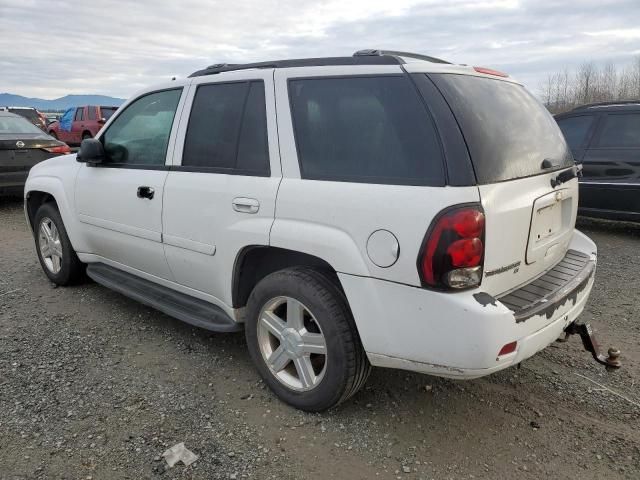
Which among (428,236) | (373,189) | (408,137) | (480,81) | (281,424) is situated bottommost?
(281,424)

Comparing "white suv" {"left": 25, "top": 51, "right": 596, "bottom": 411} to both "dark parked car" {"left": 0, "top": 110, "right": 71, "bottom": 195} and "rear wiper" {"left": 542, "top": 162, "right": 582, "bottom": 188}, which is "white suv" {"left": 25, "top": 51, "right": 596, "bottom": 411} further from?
"dark parked car" {"left": 0, "top": 110, "right": 71, "bottom": 195}

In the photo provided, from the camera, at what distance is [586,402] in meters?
2.91

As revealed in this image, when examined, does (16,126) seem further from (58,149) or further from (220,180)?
(220,180)

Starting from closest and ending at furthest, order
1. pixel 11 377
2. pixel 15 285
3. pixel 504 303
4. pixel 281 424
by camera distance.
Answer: pixel 504 303
pixel 281 424
pixel 11 377
pixel 15 285

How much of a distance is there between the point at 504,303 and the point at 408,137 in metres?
0.87

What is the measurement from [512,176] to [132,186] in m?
→ 2.48

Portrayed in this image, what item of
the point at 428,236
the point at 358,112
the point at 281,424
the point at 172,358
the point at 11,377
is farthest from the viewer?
the point at 172,358

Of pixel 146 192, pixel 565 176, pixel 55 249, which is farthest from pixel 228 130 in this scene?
pixel 55 249

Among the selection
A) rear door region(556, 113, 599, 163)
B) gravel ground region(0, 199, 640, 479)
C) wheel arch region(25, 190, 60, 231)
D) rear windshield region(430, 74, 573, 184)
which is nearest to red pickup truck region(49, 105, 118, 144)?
wheel arch region(25, 190, 60, 231)

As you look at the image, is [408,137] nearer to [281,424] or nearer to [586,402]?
[281,424]

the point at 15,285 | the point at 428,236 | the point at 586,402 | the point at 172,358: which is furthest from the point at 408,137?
the point at 15,285

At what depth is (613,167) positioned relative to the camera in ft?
21.1

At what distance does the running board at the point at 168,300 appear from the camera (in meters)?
3.11

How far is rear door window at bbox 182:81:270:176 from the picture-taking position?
287 cm
